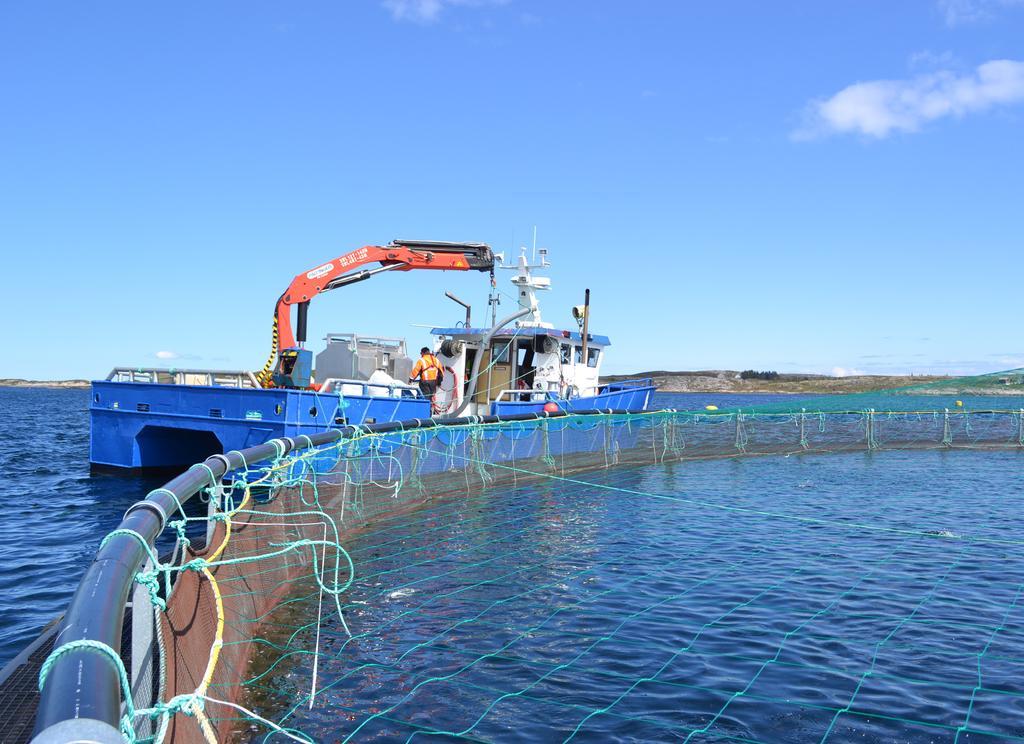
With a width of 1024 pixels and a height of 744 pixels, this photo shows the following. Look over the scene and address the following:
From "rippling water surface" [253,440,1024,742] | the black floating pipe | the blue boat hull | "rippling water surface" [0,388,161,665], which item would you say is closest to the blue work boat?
the blue boat hull

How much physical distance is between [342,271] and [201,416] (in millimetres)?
4966

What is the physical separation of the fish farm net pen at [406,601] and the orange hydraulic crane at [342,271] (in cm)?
525

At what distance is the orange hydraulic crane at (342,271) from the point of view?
55.4 ft

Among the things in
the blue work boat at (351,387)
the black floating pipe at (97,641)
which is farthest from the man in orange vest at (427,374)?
the black floating pipe at (97,641)

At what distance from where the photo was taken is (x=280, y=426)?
14.4 metres

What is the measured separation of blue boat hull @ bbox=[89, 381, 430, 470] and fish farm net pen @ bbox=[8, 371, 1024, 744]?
2.51 meters

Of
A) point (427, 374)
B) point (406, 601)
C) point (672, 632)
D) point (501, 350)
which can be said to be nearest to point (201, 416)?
point (427, 374)

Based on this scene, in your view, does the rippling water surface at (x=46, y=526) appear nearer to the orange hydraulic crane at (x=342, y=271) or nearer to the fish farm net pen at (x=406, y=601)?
the fish farm net pen at (x=406, y=601)

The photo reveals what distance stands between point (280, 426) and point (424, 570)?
6.79 metres

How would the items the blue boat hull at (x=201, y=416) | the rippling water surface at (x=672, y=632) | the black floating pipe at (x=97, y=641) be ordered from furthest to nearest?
1. the blue boat hull at (x=201, y=416)
2. the rippling water surface at (x=672, y=632)
3. the black floating pipe at (x=97, y=641)

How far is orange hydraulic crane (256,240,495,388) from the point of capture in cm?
1689

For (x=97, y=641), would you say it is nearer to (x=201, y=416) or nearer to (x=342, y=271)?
(x=201, y=416)

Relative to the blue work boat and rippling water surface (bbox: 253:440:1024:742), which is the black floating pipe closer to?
rippling water surface (bbox: 253:440:1024:742)

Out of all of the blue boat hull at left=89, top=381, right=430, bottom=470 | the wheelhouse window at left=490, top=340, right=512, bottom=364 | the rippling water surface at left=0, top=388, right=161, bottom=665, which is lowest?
the rippling water surface at left=0, top=388, right=161, bottom=665
